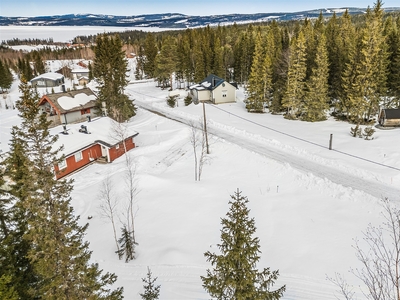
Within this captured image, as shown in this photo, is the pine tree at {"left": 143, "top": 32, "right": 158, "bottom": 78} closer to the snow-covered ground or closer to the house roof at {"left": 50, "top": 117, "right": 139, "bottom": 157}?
the house roof at {"left": 50, "top": 117, "right": 139, "bottom": 157}

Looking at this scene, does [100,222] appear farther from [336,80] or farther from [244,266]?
[336,80]

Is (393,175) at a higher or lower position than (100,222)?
higher

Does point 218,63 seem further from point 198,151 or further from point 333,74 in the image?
point 198,151

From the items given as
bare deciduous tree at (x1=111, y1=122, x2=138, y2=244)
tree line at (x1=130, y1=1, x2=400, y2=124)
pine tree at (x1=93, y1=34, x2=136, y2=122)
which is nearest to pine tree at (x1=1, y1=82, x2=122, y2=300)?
bare deciduous tree at (x1=111, y1=122, x2=138, y2=244)

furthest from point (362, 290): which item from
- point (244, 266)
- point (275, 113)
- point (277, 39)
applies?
point (277, 39)

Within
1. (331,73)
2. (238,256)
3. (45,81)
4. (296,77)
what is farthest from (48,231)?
(45,81)

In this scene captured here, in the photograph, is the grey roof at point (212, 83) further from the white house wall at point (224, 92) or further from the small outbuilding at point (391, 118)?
the small outbuilding at point (391, 118)

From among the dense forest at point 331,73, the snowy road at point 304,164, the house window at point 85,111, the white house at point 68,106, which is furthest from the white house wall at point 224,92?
the house window at point 85,111
